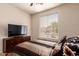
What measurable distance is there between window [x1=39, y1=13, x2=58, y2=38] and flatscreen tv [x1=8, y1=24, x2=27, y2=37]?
0.26 metres

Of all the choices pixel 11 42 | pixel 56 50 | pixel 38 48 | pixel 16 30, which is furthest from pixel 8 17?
pixel 56 50

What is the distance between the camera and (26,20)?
1.57 meters

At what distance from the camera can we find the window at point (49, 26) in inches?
60.8

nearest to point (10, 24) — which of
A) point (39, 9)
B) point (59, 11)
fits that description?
point (39, 9)

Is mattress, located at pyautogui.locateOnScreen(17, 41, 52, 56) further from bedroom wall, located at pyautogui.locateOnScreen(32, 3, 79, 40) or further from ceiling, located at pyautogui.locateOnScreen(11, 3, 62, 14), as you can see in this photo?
ceiling, located at pyautogui.locateOnScreen(11, 3, 62, 14)

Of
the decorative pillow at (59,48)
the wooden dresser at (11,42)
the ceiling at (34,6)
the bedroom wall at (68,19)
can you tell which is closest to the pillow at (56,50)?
the decorative pillow at (59,48)

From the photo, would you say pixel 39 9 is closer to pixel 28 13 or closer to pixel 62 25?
pixel 28 13

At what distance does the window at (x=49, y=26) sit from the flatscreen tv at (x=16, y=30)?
0.85ft

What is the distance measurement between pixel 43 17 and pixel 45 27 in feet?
0.53

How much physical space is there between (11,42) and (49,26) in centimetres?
60

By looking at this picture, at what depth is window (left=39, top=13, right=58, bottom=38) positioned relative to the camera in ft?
5.07

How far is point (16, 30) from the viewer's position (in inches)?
60.8

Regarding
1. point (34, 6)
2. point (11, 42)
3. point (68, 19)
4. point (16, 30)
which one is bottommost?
point (11, 42)

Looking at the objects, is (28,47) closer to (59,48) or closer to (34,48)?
(34,48)
